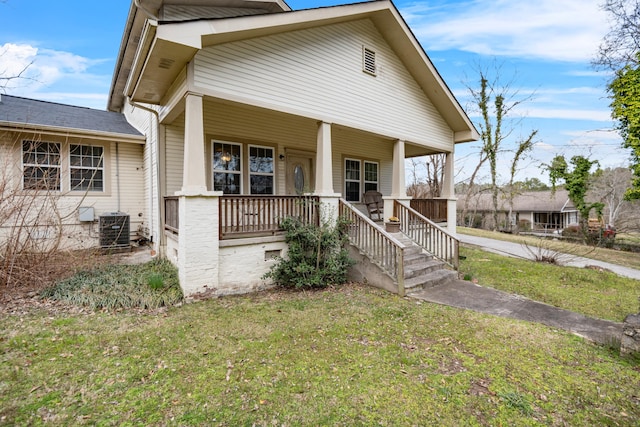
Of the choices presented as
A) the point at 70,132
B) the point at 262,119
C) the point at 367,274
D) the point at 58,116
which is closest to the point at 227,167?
the point at 262,119

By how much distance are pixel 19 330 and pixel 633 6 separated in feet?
77.6

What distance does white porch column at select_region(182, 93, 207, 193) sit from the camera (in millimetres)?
5203

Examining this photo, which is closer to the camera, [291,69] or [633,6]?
[291,69]

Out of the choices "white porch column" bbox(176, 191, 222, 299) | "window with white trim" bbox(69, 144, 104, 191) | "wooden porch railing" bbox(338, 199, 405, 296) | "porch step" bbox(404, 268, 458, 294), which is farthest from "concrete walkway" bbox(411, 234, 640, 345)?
"window with white trim" bbox(69, 144, 104, 191)

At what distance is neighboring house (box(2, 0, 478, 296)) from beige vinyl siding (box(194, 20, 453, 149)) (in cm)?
3

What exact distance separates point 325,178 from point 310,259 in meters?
2.03

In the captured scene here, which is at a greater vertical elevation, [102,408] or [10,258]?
[10,258]

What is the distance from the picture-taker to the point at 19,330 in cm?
377

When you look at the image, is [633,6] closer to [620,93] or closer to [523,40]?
[620,93]

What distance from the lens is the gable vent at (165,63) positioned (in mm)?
5160

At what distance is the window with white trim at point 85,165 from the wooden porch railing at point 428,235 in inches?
352

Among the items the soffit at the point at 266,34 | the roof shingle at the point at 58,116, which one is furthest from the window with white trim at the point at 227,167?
the roof shingle at the point at 58,116

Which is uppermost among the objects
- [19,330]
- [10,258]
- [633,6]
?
[633,6]

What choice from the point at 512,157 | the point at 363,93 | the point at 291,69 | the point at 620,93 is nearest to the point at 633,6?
the point at 620,93
